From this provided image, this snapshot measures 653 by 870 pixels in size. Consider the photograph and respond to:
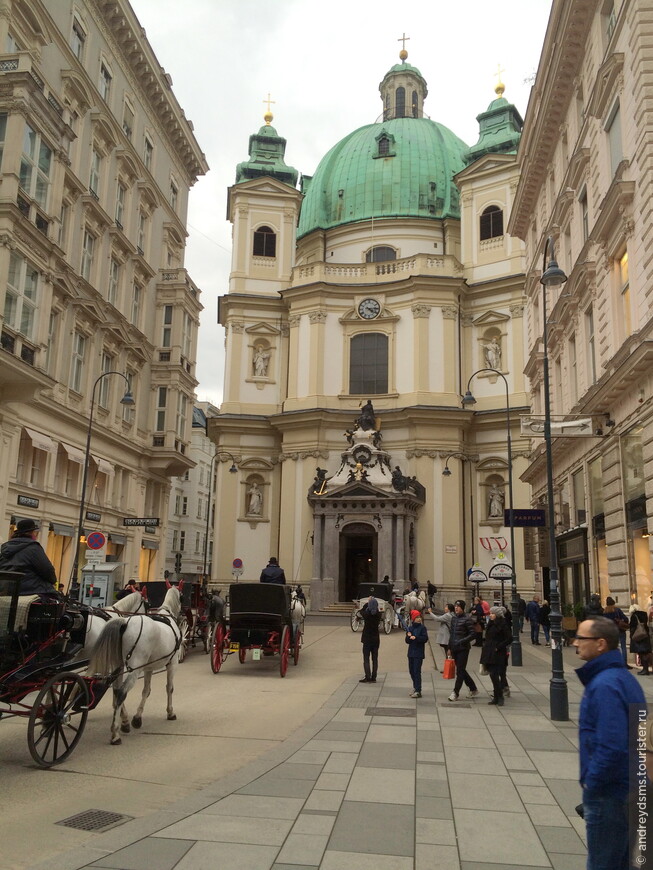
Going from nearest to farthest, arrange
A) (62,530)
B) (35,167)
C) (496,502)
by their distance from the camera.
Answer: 1. (35,167)
2. (62,530)
3. (496,502)

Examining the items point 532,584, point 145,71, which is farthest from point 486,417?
point 145,71

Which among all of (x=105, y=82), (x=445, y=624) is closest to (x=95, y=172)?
(x=105, y=82)

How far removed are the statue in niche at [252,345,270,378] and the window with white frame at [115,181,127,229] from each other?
690 inches

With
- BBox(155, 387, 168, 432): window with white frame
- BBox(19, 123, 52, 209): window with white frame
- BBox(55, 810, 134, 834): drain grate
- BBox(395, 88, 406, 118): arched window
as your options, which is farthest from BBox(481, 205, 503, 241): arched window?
BBox(55, 810, 134, 834): drain grate

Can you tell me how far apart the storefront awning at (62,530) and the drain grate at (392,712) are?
19.2 meters

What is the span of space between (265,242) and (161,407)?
20.0m

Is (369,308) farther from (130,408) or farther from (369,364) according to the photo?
(130,408)

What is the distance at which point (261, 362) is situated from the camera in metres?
52.9

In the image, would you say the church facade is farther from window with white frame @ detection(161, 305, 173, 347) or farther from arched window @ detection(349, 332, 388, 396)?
window with white frame @ detection(161, 305, 173, 347)

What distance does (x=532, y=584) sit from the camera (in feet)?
145

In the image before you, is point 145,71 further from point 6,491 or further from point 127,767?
point 127,767

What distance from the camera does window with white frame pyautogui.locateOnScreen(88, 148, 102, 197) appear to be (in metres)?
33.4

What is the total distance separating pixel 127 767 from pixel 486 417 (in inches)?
1615

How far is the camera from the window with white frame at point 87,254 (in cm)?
3253
